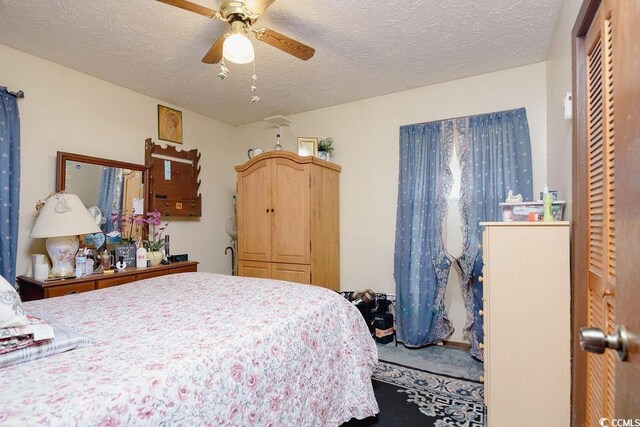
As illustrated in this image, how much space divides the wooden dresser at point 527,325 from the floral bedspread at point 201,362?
0.67 metres

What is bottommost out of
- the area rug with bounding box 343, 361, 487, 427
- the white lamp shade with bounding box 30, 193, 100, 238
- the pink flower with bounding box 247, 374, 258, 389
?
the area rug with bounding box 343, 361, 487, 427

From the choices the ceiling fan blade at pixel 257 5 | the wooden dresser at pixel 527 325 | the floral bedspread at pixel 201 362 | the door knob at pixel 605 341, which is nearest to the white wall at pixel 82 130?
the floral bedspread at pixel 201 362

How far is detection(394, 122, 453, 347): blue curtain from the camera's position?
2863mm

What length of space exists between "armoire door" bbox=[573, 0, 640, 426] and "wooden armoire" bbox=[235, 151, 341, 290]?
6.73 ft

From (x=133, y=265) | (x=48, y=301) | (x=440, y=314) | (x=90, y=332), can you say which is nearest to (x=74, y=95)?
(x=133, y=265)

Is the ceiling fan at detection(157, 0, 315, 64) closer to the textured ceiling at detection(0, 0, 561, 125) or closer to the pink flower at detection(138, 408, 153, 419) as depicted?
the textured ceiling at detection(0, 0, 561, 125)

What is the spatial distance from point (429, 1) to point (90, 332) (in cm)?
236

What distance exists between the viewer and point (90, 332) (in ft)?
3.70

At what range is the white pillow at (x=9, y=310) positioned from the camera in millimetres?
932

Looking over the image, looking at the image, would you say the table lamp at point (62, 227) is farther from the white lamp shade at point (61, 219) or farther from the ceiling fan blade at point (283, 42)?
the ceiling fan blade at point (283, 42)

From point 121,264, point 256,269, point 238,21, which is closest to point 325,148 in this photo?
point 256,269

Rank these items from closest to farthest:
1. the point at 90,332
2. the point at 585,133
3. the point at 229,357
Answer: the point at 229,357 < the point at 90,332 < the point at 585,133

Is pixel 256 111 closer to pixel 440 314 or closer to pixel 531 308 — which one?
pixel 440 314

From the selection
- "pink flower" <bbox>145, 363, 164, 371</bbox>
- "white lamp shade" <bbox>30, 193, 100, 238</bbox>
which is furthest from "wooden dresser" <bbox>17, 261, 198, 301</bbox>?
"pink flower" <bbox>145, 363, 164, 371</bbox>
